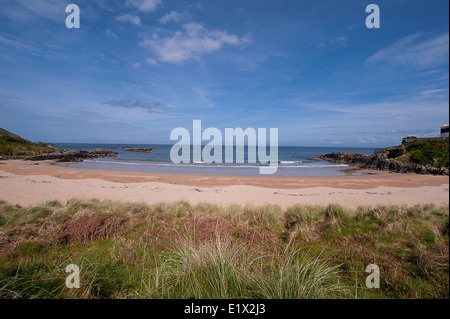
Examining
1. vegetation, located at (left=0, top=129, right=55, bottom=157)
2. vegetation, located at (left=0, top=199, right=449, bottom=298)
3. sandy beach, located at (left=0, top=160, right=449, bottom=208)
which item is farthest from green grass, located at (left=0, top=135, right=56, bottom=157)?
vegetation, located at (left=0, top=199, right=449, bottom=298)

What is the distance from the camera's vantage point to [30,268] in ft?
11.4

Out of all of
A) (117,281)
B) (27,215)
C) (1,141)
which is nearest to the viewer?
(117,281)

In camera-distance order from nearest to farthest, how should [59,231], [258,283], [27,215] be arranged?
1. [258,283]
2. [59,231]
3. [27,215]

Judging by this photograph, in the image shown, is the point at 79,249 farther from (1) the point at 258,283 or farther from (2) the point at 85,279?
(1) the point at 258,283

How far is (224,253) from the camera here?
10.4ft

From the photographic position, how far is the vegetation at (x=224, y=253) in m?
2.77

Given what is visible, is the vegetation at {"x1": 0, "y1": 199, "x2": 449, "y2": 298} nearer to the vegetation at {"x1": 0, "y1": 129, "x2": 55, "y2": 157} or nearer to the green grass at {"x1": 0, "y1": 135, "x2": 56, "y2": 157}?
the vegetation at {"x1": 0, "y1": 129, "x2": 55, "y2": 157}

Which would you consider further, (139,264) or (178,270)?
(139,264)

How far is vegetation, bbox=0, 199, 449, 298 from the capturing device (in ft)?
9.07

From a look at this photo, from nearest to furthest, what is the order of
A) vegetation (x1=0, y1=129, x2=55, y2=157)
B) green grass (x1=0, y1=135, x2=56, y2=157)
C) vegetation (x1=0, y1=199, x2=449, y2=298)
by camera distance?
1. vegetation (x1=0, y1=199, x2=449, y2=298)
2. vegetation (x1=0, y1=129, x2=55, y2=157)
3. green grass (x1=0, y1=135, x2=56, y2=157)

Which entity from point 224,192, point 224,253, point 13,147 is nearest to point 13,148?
point 13,147

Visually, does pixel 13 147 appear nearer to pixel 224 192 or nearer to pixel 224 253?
pixel 224 192
